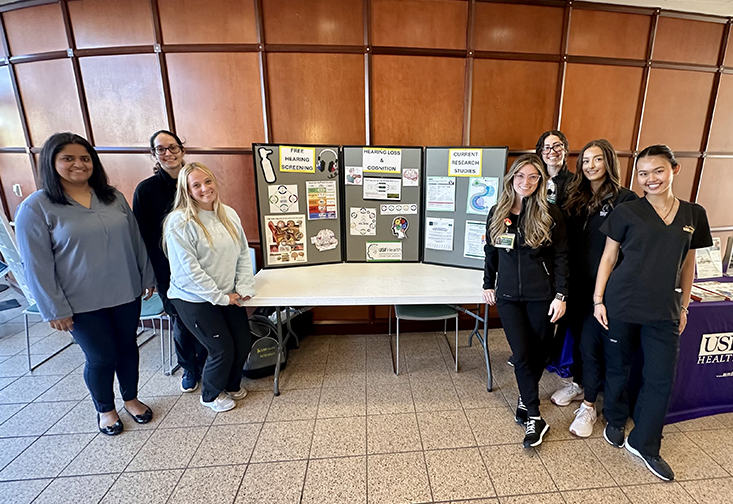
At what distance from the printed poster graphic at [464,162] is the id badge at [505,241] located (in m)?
0.83

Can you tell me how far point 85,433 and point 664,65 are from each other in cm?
517

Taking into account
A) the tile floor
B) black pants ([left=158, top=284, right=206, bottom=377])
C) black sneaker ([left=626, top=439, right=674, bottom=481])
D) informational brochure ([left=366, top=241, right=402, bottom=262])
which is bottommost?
the tile floor

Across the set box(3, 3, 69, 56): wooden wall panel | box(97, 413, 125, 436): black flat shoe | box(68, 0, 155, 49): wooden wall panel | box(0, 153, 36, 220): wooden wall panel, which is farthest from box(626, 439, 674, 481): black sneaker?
box(0, 153, 36, 220): wooden wall panel

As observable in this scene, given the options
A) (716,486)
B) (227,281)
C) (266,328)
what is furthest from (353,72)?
(716,486)

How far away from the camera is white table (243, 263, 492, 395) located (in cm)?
209

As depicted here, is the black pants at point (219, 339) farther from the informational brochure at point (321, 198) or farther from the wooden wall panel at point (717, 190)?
the wooden wall panel at point (717, 190)

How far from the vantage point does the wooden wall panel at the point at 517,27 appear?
268 centimetres

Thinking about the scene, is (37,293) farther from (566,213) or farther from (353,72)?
(566,213)

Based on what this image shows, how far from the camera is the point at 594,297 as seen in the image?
1799 millimetres

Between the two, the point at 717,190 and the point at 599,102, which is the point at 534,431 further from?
the point at 717,190

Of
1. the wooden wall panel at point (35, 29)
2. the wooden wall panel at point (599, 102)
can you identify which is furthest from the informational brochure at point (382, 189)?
the wooden wall panel at point (35, 29)

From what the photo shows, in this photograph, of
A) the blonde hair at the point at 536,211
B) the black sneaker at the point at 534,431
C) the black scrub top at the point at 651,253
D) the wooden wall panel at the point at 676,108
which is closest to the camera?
the black scrub top at the point at 651,253

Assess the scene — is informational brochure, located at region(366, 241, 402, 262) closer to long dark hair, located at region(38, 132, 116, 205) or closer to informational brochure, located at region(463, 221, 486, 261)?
informational brochure, located at region(463, 221, 486, 261)

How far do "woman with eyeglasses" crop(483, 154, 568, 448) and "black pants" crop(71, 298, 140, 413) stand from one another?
219cm
